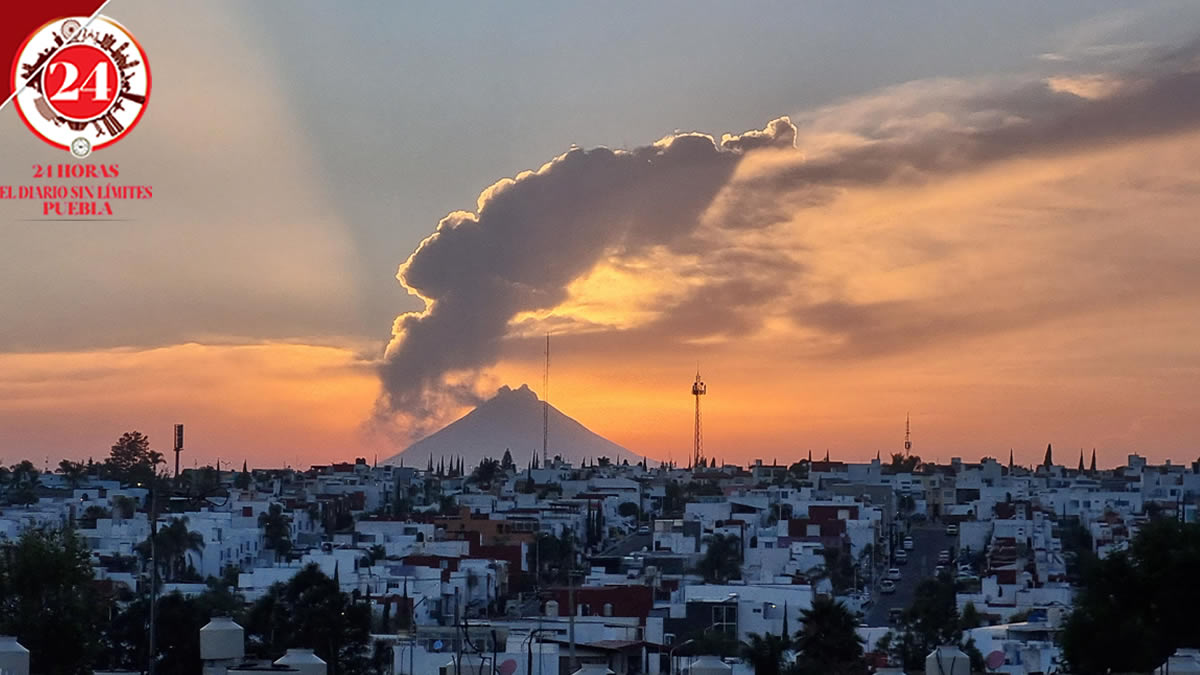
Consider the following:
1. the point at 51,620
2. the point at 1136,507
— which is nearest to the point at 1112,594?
the point at 51,620

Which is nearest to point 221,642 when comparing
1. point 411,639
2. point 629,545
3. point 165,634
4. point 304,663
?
point 304,663

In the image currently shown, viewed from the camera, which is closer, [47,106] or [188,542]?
[47,106]

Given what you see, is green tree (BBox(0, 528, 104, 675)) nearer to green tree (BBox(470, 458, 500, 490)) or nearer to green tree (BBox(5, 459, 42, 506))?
green tree (BBox(5, 459, 42, 506))

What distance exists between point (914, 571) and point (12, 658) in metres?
63.7

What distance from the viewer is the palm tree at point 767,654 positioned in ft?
117

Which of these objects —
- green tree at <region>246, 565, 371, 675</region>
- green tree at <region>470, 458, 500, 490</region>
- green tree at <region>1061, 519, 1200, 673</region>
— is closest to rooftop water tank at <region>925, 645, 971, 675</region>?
green tree at <region>1061, 519, 1200, 673</region>

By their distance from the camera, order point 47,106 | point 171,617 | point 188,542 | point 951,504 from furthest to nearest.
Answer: point 951,504, point 188,542, point 171,617, point 47,106

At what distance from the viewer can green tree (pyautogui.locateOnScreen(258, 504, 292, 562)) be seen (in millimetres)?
79562

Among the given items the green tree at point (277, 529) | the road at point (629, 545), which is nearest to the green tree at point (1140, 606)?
the green tree at point (277, 529)

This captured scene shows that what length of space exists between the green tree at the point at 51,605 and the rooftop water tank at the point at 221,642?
7446 millimetres

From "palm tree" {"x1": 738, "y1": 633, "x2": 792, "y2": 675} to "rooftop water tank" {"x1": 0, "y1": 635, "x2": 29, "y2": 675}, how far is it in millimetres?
16545

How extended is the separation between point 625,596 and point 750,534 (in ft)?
95.8

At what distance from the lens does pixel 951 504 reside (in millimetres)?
116625

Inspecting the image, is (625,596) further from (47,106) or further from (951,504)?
(951,504)
